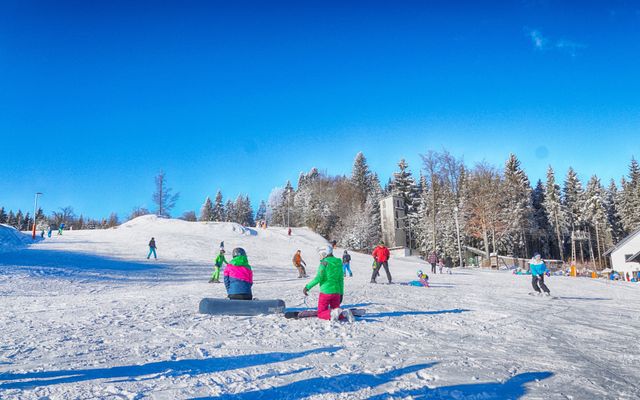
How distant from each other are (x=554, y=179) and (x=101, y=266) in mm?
64570

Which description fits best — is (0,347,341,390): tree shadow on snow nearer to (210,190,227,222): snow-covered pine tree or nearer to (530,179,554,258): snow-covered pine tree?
(530,179,554,258): snow-covered pine tree

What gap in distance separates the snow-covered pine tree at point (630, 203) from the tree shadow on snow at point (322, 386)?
66989 millimetres

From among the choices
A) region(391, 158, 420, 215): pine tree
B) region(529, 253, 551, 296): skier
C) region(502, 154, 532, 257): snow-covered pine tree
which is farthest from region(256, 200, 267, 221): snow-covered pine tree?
region(529, 253, 551, 296): skier

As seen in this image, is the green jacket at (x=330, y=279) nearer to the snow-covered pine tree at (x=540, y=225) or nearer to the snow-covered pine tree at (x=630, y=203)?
the snow-covered pine tree at (x=540, y=225)

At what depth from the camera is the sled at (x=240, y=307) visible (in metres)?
7.95

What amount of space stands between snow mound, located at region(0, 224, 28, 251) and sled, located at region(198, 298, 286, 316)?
28090 millimetres

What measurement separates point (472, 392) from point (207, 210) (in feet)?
321

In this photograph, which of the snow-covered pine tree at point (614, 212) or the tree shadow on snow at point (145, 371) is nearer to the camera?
the tree shadow on snow at point (145, 371)

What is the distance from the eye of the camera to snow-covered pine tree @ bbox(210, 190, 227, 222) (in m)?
96.1

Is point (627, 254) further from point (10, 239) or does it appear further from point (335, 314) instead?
point (10, 239)

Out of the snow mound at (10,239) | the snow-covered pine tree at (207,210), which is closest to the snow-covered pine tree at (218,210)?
the snow-covered pine tree at (207,210)

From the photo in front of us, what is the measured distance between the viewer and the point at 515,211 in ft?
176

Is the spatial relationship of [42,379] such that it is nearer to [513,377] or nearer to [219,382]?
[219,382]

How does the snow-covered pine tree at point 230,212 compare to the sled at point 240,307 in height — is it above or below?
above
